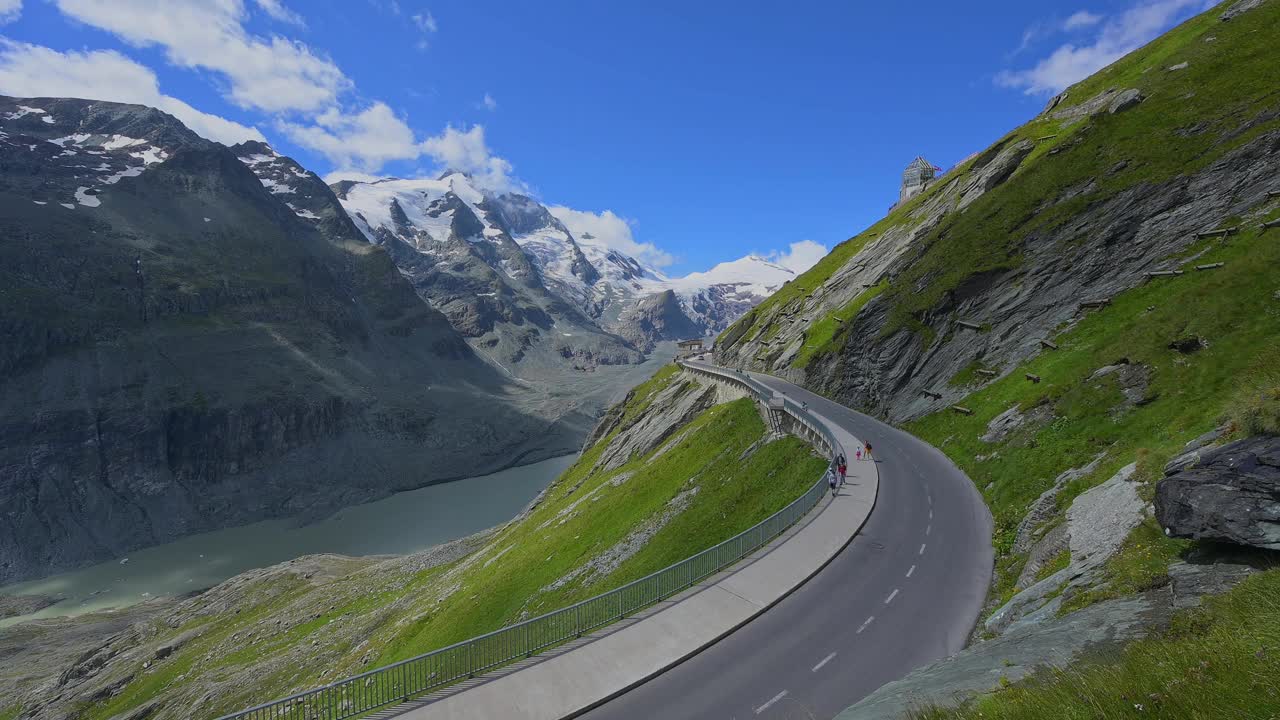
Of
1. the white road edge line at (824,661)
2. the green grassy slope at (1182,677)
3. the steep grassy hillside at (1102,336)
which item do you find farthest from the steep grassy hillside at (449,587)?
the green grassy slope at (1182,677)

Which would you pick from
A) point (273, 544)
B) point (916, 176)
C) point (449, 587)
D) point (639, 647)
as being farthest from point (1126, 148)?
point (273, 544)

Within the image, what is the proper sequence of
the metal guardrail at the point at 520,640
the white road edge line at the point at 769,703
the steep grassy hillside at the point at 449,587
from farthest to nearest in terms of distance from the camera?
the steep grassy hillside at the point at 449,587 < the metal guardrail at the point at 520,640 < the white road edge line at the point at 769,703

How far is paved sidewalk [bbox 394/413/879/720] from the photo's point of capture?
557 inches

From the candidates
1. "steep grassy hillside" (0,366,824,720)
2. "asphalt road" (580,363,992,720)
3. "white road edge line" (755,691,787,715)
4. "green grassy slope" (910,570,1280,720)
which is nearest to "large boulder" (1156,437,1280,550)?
"green grassy slope" (910,570,1280,720)

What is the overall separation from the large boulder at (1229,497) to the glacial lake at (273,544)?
139 meters

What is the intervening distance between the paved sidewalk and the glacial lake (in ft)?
415

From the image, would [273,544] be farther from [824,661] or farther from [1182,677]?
[1182,677]

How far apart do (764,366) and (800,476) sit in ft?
168

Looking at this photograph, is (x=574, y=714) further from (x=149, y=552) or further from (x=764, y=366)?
(x=149, y=552)

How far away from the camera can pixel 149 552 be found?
136m

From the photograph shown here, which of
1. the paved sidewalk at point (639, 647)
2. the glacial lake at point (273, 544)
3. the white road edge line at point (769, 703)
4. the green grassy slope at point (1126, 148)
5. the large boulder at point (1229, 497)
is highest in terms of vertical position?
the green grassy slope at point (1126, 148)

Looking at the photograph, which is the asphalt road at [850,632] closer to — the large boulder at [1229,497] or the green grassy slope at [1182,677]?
the large boulder at [1229,497]

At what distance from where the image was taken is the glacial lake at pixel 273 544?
115125 mm


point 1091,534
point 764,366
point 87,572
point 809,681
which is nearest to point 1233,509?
point 1091,534
